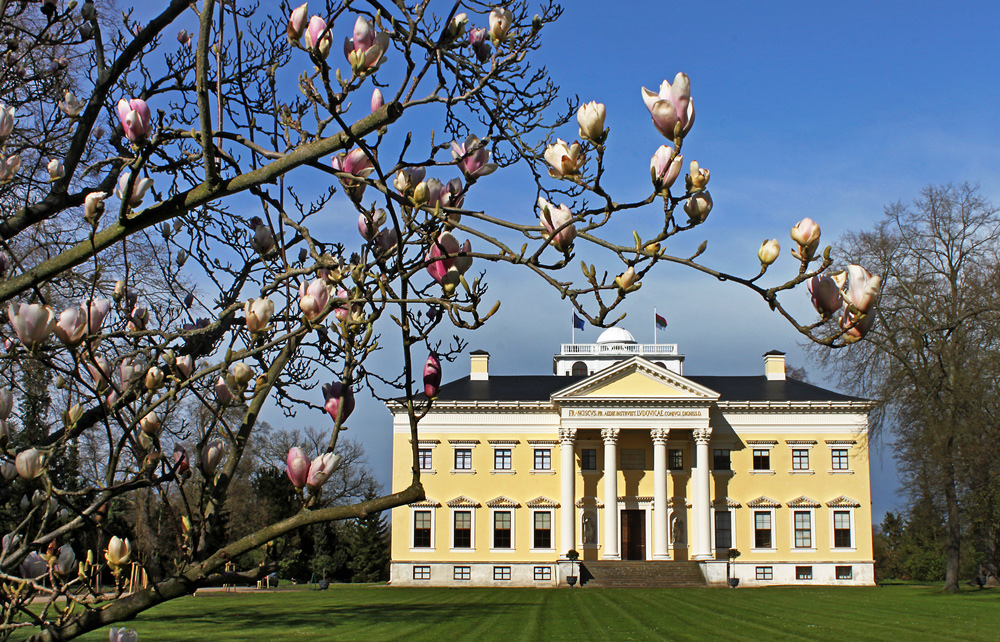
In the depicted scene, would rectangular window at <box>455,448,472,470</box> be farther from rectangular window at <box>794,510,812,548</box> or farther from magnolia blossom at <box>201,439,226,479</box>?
magnolia blossom at <box>201,439,226,479</box>

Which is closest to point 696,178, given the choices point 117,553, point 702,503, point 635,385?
point 117,553

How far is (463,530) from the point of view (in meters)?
44.2

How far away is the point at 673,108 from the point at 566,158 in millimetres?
328

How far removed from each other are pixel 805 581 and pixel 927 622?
74.2 ft

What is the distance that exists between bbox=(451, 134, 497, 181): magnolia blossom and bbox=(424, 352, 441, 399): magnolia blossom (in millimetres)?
698

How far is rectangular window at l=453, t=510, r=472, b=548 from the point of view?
44094 mm

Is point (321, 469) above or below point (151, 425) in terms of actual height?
below

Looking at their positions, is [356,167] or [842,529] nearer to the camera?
[356,167]

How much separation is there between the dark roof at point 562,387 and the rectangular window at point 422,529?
604 cm

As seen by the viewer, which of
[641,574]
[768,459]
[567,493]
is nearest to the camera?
[641,574]

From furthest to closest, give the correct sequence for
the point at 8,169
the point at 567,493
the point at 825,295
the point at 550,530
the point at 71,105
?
the point at 550,530
the point at 567,493
the point at 71,105
the point at 8,169
the point at 825,295

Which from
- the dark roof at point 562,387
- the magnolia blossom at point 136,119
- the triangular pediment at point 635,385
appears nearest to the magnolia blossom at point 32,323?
the magnolia blossom at point 136,119

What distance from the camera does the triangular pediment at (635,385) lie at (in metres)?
42.4

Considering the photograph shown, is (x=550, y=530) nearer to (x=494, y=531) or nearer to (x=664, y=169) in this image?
(x=494, y=531)
